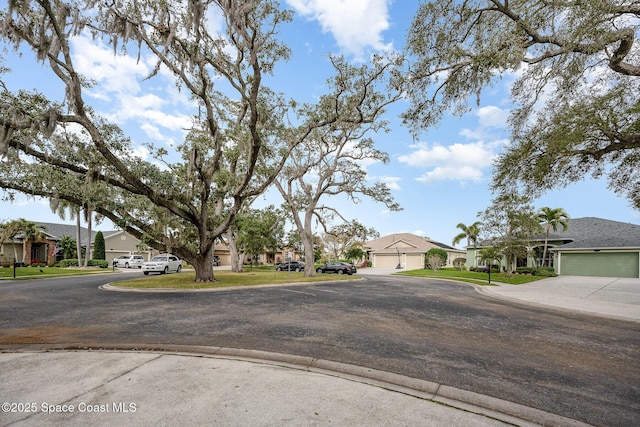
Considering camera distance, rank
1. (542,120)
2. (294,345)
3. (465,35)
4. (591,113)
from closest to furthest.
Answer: (294,345) → (591,113) → (465,35) → (542,120)

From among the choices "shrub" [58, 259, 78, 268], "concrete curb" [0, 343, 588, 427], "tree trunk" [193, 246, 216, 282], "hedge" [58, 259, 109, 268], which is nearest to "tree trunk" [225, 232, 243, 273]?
"tree trunk" [193, 246, 216, 282]

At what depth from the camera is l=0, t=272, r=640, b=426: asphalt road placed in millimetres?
4254

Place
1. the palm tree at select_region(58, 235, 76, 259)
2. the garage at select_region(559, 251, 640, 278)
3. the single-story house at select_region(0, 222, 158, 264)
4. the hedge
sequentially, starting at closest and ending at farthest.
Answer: the garage at select_region(559, 251, 640, 278) → the hedge → the single-story house at select_region(0, 222, 158, 264) → the palm tree at select_region(58, 235, 76, 259)

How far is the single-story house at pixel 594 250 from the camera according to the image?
27234 millimetres

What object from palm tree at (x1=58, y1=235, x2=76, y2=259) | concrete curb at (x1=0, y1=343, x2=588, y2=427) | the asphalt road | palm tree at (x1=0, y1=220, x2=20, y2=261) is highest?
palm tree at (x1=0, y1=220, x2=20, y2=261)

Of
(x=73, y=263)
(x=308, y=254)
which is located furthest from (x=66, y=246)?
(x=308, y=254)

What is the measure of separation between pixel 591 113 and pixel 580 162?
291cm

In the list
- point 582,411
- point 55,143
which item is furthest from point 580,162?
point 55,143

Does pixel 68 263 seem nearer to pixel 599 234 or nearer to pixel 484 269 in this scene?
pixel 484 269

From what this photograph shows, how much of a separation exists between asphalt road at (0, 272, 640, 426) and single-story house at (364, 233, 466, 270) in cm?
3807

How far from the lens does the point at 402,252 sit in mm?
49094

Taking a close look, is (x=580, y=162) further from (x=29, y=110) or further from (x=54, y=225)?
(x=54, y=225)

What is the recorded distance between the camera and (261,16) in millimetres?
12883

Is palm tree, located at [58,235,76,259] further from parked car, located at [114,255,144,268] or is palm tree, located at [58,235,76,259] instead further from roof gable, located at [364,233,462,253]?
roof gable, located at [364,233,462,253]
